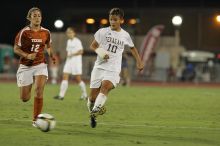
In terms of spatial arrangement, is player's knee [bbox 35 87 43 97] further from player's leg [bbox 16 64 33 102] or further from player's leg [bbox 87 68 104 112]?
player's leg [bbox 87 68 104 112]

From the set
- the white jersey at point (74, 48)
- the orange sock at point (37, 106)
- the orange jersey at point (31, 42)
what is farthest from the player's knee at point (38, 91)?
the white jersey at point (74, 48)

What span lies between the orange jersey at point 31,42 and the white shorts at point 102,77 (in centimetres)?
111

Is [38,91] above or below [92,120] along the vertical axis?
above

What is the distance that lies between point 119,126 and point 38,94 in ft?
5.97

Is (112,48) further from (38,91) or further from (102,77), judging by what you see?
(38,91)

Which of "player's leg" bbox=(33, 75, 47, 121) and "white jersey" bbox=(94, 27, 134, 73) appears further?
"white jersey" bbox=(94, 27, 134, 73)

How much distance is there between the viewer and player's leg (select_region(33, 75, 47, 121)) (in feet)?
44.7

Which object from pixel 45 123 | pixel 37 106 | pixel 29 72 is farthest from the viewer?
pixel 29 72

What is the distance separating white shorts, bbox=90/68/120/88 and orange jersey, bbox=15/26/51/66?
43.8 inches

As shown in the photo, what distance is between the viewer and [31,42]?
45.3ft

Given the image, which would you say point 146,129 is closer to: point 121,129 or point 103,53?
point 121,129

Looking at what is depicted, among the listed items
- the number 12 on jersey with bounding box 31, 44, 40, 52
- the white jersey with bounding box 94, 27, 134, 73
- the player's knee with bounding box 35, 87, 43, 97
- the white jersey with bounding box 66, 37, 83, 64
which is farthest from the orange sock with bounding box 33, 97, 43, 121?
the white jersey with bounding box 66, 37, 83, 64

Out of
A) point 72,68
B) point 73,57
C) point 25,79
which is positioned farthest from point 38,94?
point 73,57

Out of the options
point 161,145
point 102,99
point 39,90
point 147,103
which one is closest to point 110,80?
point 102,99
